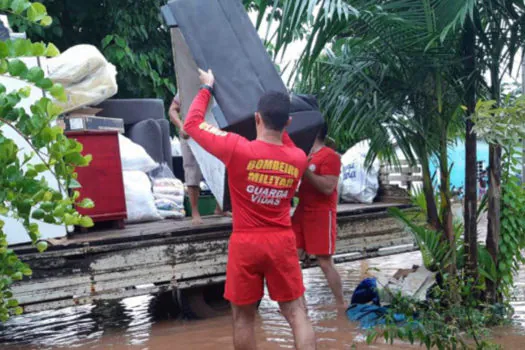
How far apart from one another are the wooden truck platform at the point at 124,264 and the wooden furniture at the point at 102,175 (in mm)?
187

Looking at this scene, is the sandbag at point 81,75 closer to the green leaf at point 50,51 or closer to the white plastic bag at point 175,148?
the green leaf at point 50,51

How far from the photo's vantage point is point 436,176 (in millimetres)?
5203

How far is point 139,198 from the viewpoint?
598 cm

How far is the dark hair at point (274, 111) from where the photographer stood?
3.61m

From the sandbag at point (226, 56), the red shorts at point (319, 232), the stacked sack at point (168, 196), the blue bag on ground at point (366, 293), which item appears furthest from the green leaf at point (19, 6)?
the stacked sack at point (168, 196)

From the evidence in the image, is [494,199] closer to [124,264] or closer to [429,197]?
[429,197]

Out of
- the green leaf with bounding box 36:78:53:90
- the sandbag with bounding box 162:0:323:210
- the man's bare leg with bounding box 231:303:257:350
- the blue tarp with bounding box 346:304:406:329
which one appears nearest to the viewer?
the green leaf with bounding box 36:78:53:90

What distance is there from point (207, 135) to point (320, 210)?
2032 mm

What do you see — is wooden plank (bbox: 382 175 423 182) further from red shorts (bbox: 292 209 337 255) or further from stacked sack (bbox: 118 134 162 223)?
stacked sack (bbox: 118 134 162 223)

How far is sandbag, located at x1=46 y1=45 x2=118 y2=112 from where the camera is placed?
543 centimetres

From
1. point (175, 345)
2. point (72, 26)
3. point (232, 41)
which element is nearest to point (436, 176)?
point (232, 41)

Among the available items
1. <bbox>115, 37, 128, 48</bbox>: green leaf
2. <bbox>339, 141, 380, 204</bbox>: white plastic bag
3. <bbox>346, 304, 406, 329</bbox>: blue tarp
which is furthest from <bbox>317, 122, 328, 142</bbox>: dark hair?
<bbox>115, 37, 128, 48</bbox>: green leaf

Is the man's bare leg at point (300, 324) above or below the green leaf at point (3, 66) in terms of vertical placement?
below

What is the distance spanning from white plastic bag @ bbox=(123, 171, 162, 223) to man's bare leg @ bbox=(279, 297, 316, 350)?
2523 mm
